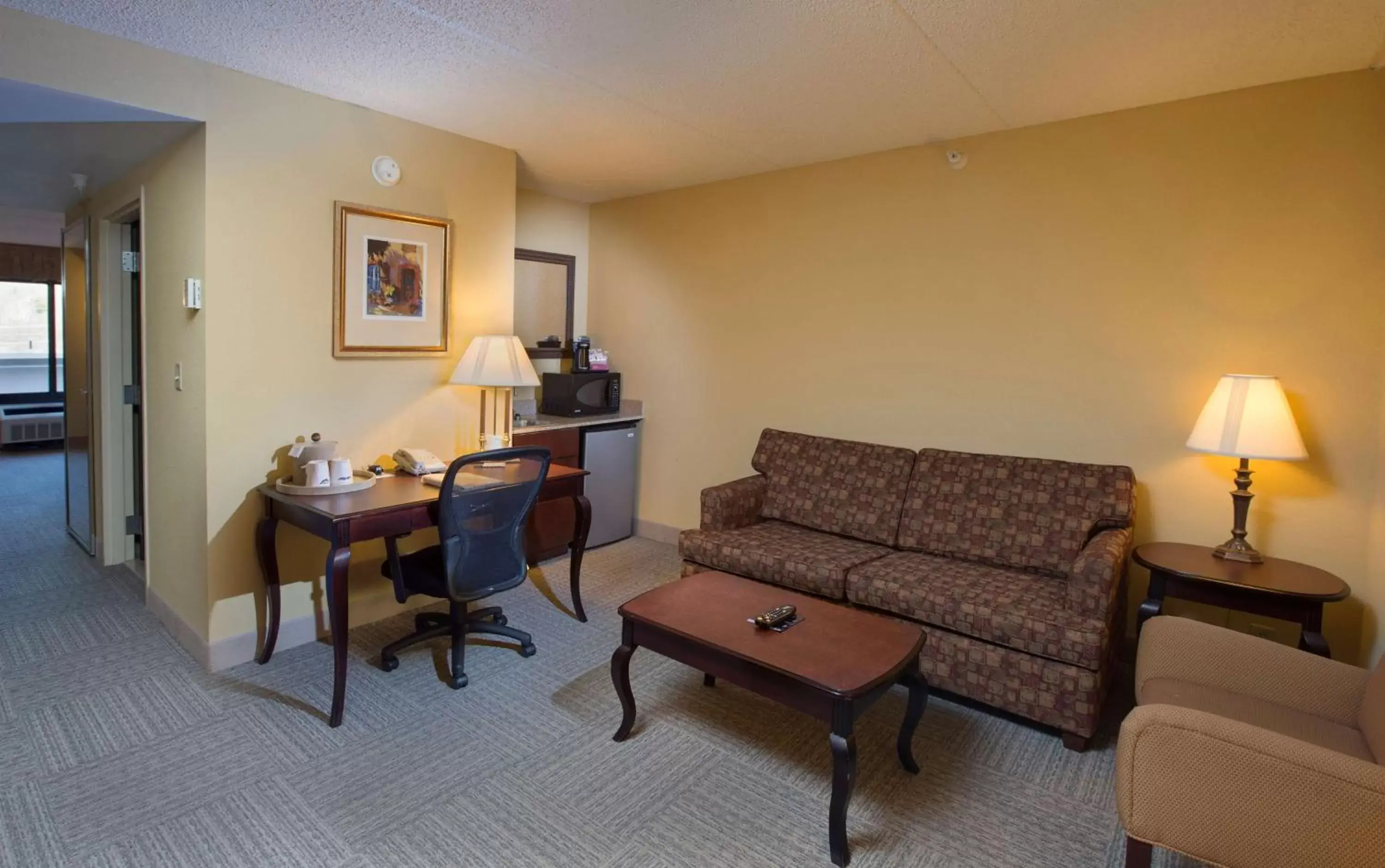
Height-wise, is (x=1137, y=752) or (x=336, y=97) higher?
(x=336, y=97)

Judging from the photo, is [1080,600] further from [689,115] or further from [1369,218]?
[689,115]

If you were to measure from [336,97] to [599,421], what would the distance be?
2.27m

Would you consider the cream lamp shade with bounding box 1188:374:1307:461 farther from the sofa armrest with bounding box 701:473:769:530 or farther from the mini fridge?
the mini fridge

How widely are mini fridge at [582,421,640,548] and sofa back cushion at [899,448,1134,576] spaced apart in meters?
2.03

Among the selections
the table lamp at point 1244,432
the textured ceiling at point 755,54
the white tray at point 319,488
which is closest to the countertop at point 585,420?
the white tray at point 319,488

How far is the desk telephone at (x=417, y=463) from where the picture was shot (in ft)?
10.7

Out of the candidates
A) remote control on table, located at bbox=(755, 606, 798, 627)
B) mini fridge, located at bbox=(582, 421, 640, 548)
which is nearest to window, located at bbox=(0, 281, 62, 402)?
mini fridge, located at bbox=(582, 421, 640, 548)

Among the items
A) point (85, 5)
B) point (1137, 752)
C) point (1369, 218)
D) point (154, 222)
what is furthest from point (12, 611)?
point (1369, 218)

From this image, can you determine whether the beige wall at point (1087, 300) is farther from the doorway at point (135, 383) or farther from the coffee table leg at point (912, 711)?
the doorway at point (135, 383)

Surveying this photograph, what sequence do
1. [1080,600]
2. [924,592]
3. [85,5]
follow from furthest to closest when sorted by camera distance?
[924,592], [1080,600], [85,5]

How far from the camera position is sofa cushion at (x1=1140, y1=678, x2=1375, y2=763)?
1.85m

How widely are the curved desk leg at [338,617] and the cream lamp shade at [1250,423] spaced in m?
3.13

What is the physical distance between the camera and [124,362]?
3.91 meters

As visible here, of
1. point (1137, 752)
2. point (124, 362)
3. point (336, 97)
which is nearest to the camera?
point (1137, 752)
